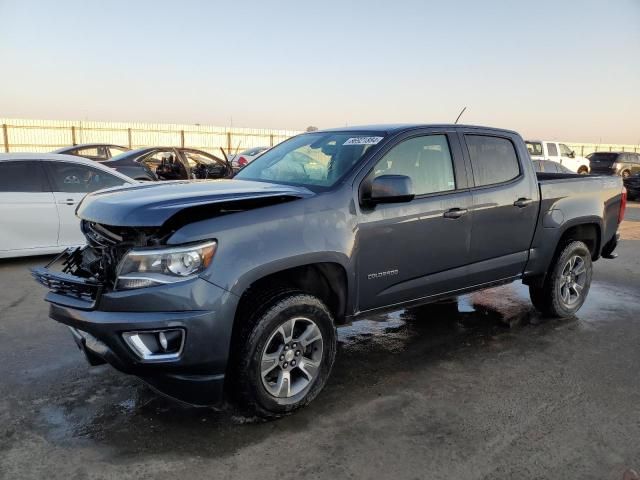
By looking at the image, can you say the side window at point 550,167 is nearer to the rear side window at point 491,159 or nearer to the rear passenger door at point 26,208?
the rear side window at point 491,159

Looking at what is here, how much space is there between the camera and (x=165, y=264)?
3012 mm

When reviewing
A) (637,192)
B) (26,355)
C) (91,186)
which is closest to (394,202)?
(26,355)

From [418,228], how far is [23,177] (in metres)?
5.80

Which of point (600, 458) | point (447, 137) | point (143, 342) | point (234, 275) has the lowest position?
point (600, 458)

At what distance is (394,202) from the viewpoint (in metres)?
3.82

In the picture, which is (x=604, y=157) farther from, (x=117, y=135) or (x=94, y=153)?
(x=117, y=135)

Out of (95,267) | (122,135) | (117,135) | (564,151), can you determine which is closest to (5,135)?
(117,135)

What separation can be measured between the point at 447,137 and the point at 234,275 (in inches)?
90.7

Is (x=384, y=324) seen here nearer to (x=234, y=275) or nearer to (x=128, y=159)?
(x=234, y=275)

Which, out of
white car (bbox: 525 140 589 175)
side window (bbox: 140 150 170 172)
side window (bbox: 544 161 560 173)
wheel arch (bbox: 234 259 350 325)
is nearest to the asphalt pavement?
wheel arch (bbox: 234 259 350 325)

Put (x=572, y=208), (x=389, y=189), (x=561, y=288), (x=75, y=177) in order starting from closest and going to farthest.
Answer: (x=389, y=189), (x=572, y=208), (x=561, y=288), (x=75, y=177)

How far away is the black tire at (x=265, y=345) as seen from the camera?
3.22 metres

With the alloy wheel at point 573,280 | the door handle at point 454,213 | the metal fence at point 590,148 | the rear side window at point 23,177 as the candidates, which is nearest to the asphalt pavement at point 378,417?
the alloy wheel at point 573,280

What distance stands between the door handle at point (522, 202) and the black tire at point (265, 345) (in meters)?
2.23
